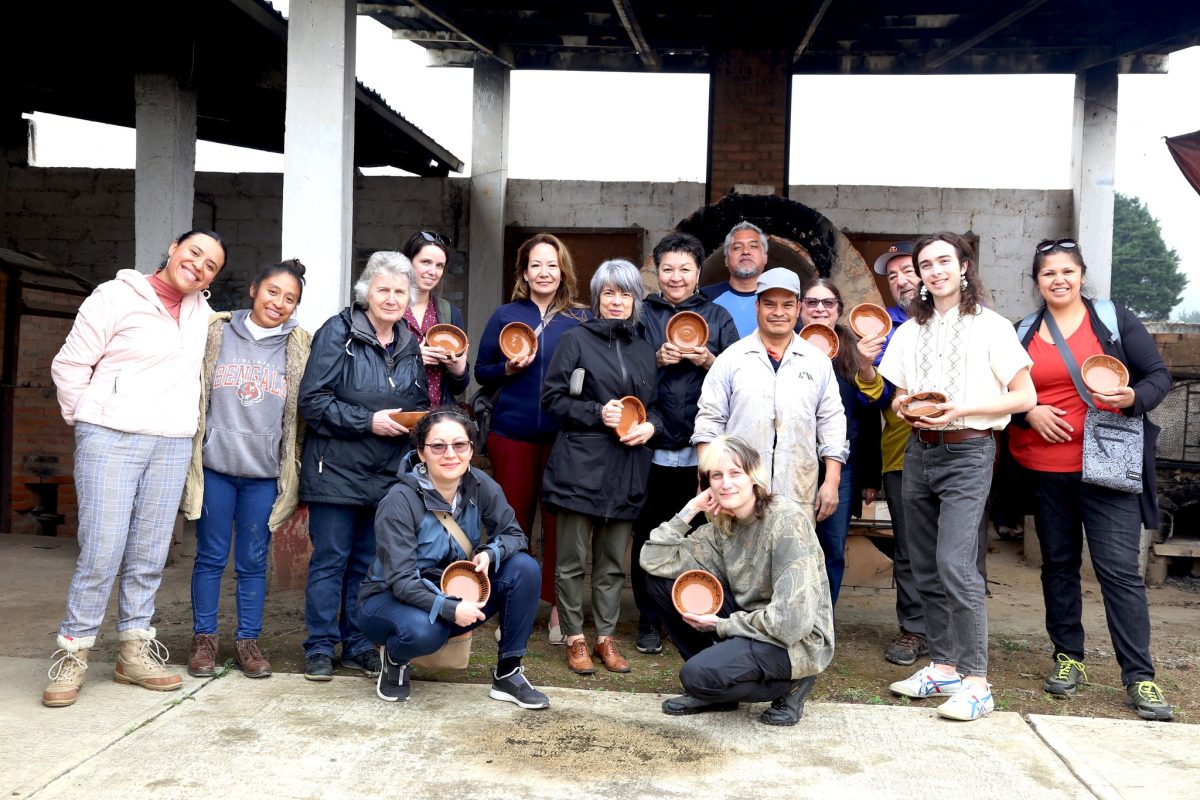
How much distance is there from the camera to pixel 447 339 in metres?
4.51

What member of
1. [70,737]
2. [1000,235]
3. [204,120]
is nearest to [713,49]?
[1000,235]

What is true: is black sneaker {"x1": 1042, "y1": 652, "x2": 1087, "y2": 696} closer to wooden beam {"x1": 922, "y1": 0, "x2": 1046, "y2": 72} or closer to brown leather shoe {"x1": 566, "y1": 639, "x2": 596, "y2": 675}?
brown leather shoe {"x1": 566, "y1": 639, "x2": 596, "y2": 675}

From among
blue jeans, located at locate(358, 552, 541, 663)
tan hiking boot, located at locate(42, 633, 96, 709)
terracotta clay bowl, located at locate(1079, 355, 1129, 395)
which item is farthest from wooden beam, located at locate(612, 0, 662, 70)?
tan hiking boot, located at locate(42, 633, 96, 709)

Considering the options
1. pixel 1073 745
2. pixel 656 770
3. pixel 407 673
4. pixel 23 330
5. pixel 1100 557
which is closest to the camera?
pixel 656 770

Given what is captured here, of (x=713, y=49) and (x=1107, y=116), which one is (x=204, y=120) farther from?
(x=1107, y=116)

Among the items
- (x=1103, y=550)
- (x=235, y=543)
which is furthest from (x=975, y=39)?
(x=235, y=543)

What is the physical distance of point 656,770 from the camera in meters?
3.20

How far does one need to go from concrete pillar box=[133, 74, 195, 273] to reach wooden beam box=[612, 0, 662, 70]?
336cm

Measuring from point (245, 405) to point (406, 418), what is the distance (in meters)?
0.62

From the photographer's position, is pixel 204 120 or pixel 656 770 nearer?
pixel 656 770

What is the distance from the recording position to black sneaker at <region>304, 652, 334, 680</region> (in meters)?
4.02

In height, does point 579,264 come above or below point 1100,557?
above

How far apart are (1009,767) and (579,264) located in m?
7.62

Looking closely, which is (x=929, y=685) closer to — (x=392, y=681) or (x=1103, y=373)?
(x=1103, y=373)
